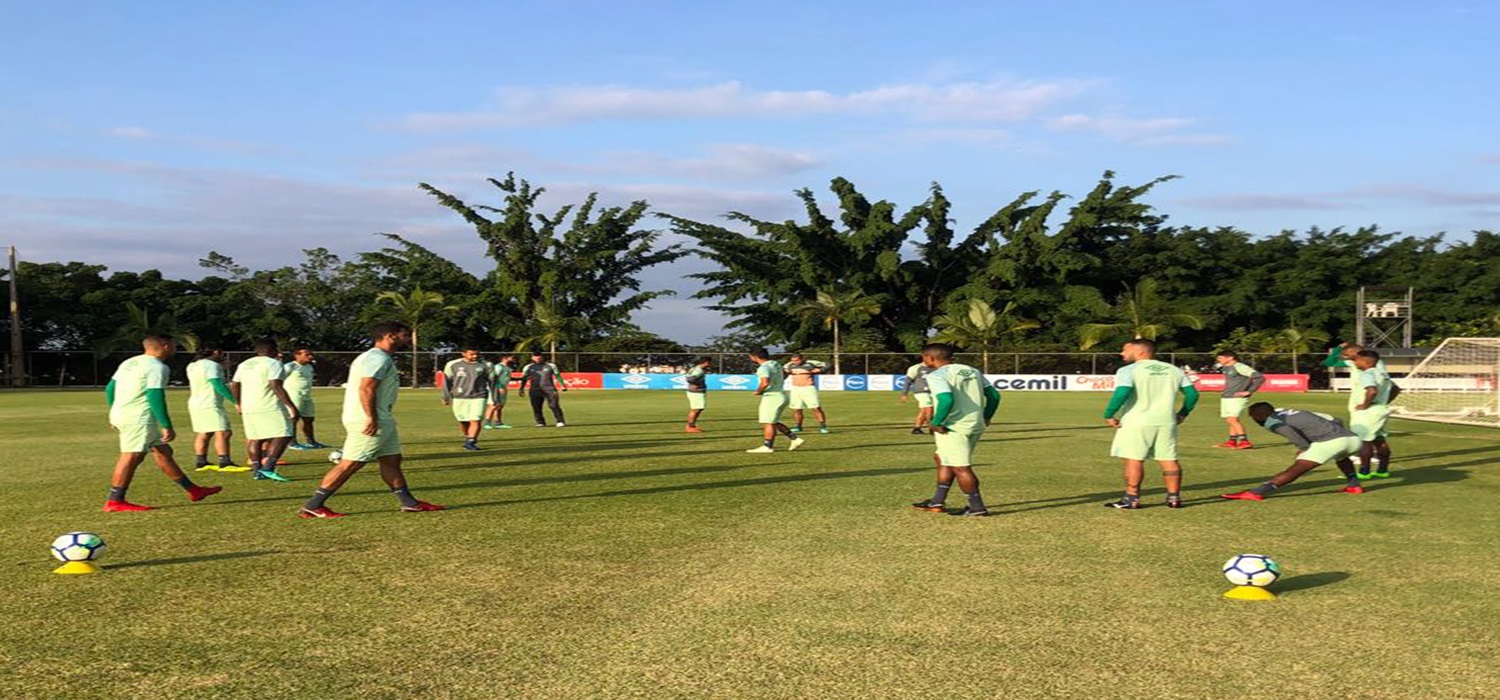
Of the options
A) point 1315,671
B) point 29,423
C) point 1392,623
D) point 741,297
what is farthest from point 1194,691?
point 741,297

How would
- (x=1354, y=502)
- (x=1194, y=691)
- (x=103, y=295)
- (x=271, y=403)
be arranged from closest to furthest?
(x=1194, y=691) → (x=1354, y=502) → (x=271, y=403) → (x=103, y=295)

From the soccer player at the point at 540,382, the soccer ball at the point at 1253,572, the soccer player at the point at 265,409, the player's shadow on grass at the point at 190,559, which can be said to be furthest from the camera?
the soccer player at the point at 540,382

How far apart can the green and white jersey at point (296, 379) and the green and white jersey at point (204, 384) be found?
1792mm

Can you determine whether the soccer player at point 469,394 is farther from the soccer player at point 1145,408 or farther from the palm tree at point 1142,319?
the palm tree at point 1142,319

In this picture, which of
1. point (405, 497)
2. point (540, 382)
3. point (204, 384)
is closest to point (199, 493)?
point (405, 497)

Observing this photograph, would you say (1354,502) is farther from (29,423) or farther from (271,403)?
(29,423)

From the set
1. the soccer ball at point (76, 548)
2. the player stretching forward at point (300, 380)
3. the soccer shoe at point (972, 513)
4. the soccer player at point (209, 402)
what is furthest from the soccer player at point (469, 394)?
the soccer ball at point (76, 548)

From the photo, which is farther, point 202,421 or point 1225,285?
point 1225,285

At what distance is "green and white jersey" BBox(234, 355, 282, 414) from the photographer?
11.9 meters

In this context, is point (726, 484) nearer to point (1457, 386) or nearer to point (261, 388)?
point (261, 388)

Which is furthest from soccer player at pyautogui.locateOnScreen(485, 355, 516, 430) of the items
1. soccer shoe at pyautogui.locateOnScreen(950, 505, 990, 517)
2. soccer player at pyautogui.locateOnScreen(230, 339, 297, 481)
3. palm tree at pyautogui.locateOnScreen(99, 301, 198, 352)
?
palm tree at pyautogui.locateOnScreen(99, 301, 198, 352)

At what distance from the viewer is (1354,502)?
33.6 feet

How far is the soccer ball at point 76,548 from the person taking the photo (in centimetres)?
657

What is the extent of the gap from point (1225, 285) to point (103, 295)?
64.1 m
